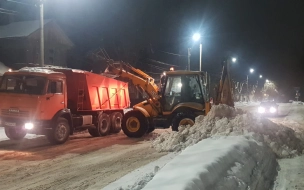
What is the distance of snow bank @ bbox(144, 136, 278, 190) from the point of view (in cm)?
528

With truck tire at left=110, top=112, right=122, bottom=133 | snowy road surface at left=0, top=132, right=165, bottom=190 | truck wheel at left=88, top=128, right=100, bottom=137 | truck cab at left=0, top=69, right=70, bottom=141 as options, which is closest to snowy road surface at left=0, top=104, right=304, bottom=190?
snowy road surface at left=0, top=132, right=165, bottom=190

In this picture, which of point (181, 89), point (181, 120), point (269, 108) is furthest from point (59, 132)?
point (269, 108)

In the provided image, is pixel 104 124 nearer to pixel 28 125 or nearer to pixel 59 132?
pixel 59 132

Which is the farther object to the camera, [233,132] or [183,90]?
[183,90]

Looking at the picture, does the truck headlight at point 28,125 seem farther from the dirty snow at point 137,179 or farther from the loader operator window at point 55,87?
the dirty snow at point 137,179

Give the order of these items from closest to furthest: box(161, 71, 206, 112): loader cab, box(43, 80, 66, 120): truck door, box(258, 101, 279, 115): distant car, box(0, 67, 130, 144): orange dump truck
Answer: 1. box(0, 67, 130, 144): orange dump truck
2. box(43, 80, 66, 120): truck door
3. box(161, 71, 206, 112): loader cab
4. box(258, 101, 279, 115): distant car

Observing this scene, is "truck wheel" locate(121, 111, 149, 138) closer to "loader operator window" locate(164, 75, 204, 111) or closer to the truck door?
"loader operator window" locate(164, 75, 204, 111)

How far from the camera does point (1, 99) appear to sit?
13805 millimetres

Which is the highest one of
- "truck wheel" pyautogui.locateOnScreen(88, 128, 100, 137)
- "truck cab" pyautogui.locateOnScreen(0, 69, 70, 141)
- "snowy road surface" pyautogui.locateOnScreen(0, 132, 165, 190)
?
"truck cab" pyautogui.locateOnScreen(0, 69, 70, 141)

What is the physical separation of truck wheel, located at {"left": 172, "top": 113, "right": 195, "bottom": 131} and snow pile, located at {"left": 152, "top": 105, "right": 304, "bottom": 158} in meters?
1.67

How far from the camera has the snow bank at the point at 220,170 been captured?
528 cm

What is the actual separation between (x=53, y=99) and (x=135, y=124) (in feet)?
14.2

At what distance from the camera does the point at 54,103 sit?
47.0ft

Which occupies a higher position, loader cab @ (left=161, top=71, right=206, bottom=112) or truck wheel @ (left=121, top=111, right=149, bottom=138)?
loader cab @ (left=161, top=71, right=206, bottom=112)
